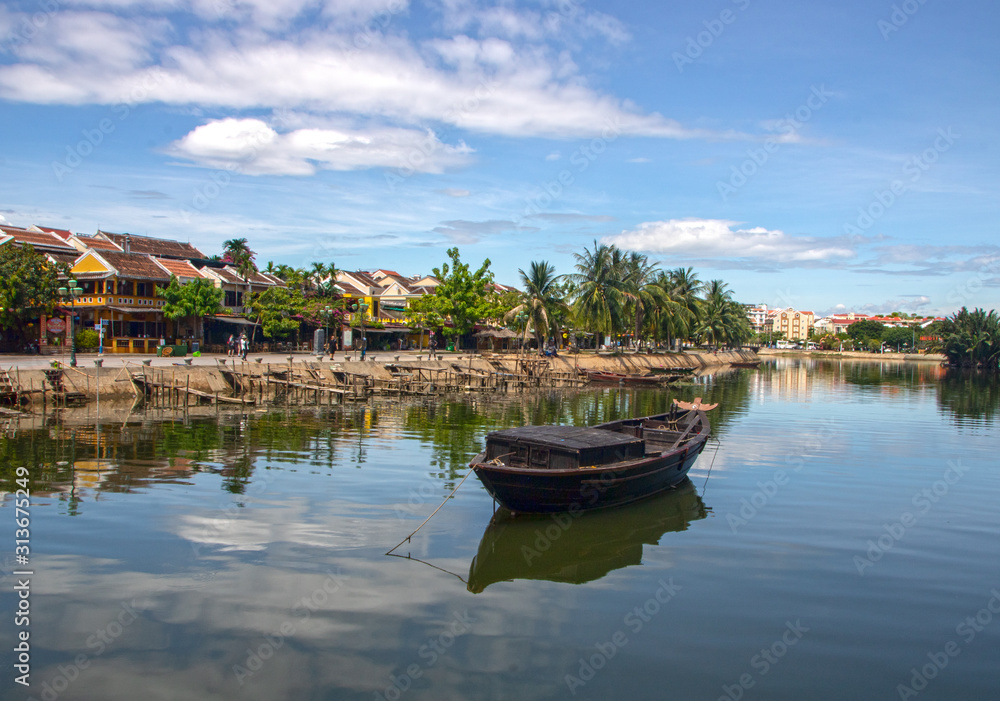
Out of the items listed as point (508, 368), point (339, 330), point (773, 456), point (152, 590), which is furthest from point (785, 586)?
point (339, 330)

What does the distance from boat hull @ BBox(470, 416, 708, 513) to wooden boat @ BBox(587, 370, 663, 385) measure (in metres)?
36.1

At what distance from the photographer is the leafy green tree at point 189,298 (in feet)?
142

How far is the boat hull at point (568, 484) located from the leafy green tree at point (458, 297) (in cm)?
4405

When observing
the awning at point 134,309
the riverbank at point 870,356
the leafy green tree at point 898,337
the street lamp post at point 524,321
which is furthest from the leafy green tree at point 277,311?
the leafy green tree at point 898,337

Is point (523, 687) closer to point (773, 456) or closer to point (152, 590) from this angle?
point (152, 590)

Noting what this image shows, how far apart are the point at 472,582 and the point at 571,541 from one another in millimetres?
2890

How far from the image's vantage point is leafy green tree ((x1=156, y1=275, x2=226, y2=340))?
142 ft

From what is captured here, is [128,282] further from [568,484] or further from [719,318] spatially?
[719,318]

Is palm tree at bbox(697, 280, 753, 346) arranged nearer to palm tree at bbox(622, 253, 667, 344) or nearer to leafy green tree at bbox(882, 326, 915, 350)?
palm tree at bbox(622, 253, 667, 344)

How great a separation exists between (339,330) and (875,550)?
5046 cm

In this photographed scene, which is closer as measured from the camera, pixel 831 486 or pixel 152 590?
pixel 152 590

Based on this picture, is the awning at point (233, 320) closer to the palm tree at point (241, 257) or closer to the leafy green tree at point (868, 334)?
the palm tree at point (241, 257)

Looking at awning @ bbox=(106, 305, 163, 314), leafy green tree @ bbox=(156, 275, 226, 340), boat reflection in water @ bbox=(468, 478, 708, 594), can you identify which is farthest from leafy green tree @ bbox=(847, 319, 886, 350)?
boat reflection in water @ bbox=(468, 478, 708, 594)

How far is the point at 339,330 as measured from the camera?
58344mm
